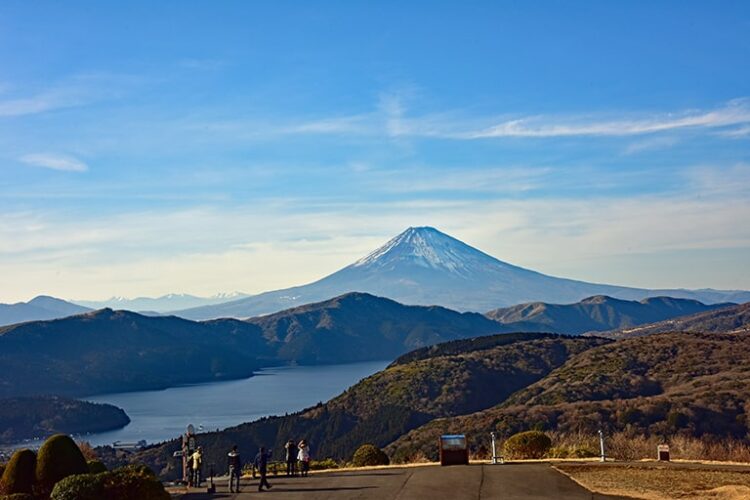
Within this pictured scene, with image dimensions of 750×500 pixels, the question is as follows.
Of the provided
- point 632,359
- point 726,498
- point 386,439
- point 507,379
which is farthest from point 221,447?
point 726,498

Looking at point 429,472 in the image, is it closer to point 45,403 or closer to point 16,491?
point 16,491

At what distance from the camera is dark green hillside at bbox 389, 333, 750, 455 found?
5662 centimetres

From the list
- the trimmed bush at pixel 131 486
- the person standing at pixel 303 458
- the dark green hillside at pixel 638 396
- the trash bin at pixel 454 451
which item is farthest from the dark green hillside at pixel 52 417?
the trimmed bush at pixel 131 486

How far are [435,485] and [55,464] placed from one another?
9.63 meters

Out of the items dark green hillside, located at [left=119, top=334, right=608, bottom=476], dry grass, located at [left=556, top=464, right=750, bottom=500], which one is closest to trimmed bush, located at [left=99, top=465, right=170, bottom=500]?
dry grass, located at [left=556, top=464, right=750, bottom=500]

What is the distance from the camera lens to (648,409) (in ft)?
193

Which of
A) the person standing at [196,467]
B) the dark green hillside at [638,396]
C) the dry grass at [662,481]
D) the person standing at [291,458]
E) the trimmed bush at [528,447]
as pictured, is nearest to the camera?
the dry grass at [662,481]

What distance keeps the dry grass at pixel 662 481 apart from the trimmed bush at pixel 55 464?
12.9 m

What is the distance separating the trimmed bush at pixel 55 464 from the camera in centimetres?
2012

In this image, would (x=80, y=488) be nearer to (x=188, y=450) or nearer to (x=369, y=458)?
(x=188, y=450)

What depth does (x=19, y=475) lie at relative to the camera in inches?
799

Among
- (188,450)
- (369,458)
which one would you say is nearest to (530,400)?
(369,458)

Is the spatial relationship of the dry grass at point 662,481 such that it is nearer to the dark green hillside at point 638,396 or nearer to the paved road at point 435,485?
the paved road at point 435,485

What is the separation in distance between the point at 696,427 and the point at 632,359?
117ft
